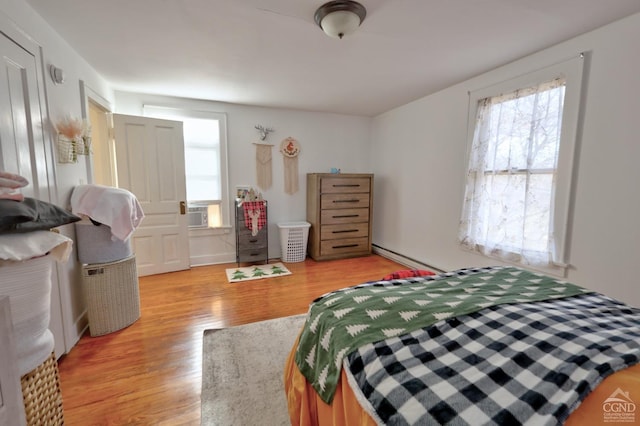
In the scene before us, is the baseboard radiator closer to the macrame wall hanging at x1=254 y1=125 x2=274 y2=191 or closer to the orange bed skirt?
the macrame wall hanging at x1=254 y1=125 x2=274 y2=191

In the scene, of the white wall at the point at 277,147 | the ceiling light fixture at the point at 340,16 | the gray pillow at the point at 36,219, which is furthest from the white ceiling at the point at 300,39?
the gray pillow at the point at 36,219

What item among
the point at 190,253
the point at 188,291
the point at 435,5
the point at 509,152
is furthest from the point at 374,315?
the point at 190,253

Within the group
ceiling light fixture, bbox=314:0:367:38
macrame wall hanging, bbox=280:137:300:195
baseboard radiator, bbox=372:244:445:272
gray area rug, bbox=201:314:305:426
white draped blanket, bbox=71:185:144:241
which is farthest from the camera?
macrame wall hanging, bbox=280:137:300:195

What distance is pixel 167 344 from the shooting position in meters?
2.09

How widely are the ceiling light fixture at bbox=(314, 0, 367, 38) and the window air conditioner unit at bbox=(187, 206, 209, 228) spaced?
118 inches

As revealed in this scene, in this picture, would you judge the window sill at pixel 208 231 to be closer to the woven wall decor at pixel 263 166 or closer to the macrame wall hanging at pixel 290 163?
the woven wall decor at pixel 263 166

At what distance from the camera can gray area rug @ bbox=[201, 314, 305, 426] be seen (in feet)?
4.69

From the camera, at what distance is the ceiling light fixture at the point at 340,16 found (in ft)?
5.49

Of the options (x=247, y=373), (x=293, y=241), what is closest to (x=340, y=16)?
(x=247, y=373)

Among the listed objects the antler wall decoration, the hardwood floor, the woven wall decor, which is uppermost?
A: the antler wall decoration

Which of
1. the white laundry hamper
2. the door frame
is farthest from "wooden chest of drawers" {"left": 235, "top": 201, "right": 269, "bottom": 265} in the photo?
the door frame

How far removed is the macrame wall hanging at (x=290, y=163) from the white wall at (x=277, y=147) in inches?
2.5

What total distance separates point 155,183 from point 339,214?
2.57 meters

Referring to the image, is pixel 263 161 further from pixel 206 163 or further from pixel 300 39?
pixel 300 39
